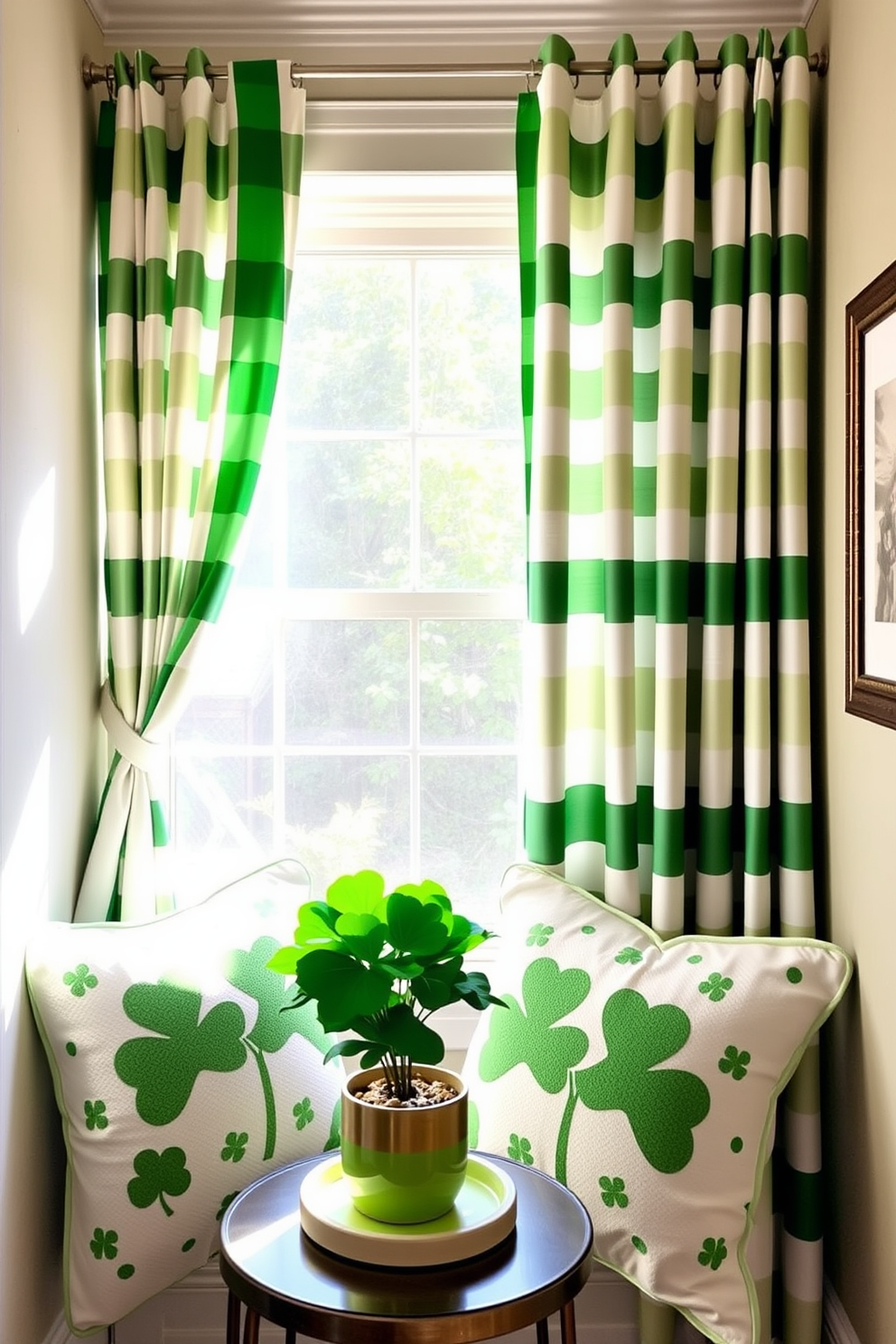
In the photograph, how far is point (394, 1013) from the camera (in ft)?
5.13

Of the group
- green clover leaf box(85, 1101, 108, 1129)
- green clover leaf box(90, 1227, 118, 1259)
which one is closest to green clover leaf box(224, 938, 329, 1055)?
green clover leaf box(85, 1101, 108, 1129)

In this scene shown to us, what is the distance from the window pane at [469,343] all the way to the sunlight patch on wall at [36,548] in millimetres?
809

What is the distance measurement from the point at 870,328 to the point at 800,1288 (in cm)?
164

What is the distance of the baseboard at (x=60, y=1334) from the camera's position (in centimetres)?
194

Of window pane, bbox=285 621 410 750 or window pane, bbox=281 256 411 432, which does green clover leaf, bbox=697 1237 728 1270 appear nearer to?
window pane, bbox=285 621 410 750

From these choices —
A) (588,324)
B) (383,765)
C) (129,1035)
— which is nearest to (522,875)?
(383,765)

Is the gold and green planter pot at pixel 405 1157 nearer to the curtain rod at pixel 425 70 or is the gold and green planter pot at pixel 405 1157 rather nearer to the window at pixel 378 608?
the window at pixel 378 608

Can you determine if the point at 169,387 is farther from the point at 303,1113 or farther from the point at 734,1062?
the point at 734,1062

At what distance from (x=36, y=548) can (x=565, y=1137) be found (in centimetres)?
128

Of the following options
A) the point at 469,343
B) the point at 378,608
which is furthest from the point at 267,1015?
the point at 469,343

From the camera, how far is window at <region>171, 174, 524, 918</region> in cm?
237

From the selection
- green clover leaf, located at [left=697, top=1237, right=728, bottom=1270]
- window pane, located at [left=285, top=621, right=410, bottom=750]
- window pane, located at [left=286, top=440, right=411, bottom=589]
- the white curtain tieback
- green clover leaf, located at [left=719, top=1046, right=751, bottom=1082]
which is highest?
window pane, located at [left=286, top=440, right=411, bottom=589]

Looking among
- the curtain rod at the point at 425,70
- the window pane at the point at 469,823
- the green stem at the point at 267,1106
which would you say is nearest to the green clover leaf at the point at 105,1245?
the green stem at the point at 267,1106

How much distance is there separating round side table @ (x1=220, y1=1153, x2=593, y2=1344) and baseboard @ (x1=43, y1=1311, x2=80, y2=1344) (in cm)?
52
